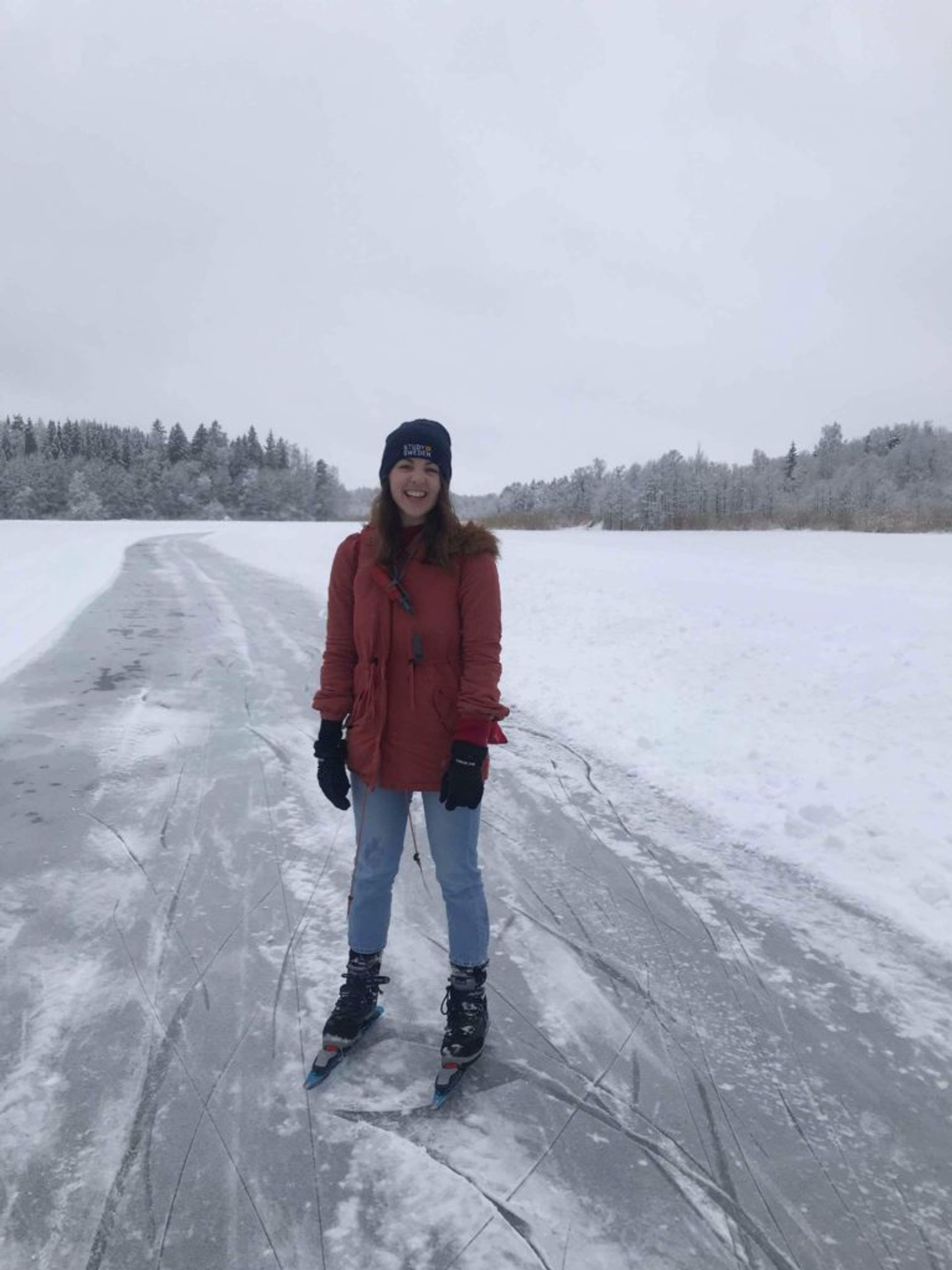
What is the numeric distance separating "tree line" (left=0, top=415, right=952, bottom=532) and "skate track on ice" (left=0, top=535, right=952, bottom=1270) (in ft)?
226

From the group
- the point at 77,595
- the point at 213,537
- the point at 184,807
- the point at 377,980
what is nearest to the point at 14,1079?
the point at 377,980

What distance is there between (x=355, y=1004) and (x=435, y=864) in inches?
22.8

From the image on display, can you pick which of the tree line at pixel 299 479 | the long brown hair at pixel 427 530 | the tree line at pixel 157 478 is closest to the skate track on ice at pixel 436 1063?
the long brown hair at pixel 427 530

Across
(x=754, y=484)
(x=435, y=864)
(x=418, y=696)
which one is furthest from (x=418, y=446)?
(x=754, y=484)

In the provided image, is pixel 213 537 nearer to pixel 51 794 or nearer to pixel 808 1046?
pixel 51 794

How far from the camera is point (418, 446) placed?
2516 mm

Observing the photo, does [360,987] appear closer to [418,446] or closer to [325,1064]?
[325,1064]

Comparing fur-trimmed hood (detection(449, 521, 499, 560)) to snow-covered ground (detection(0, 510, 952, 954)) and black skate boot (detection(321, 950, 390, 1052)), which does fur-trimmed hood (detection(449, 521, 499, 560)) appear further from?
snow-covered ground (detection(0, 510, 952, 954))

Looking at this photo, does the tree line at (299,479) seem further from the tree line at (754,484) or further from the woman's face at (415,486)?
the woman's face at (415,486)

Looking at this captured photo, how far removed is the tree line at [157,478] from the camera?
89.2 m

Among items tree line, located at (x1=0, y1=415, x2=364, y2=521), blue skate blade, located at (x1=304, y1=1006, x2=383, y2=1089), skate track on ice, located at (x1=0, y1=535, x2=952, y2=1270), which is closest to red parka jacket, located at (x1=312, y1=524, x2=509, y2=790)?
blue skate blade, located at (x1=304, y1=1006, x2=383, y2=1089)

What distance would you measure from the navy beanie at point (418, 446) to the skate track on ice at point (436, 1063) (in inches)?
79.4

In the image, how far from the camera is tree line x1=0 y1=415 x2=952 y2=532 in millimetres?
86750

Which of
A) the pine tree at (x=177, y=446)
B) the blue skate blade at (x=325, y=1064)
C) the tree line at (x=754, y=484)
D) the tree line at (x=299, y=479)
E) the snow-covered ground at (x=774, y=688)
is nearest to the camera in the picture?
the blue skate blade at (x=325, y=1064)
